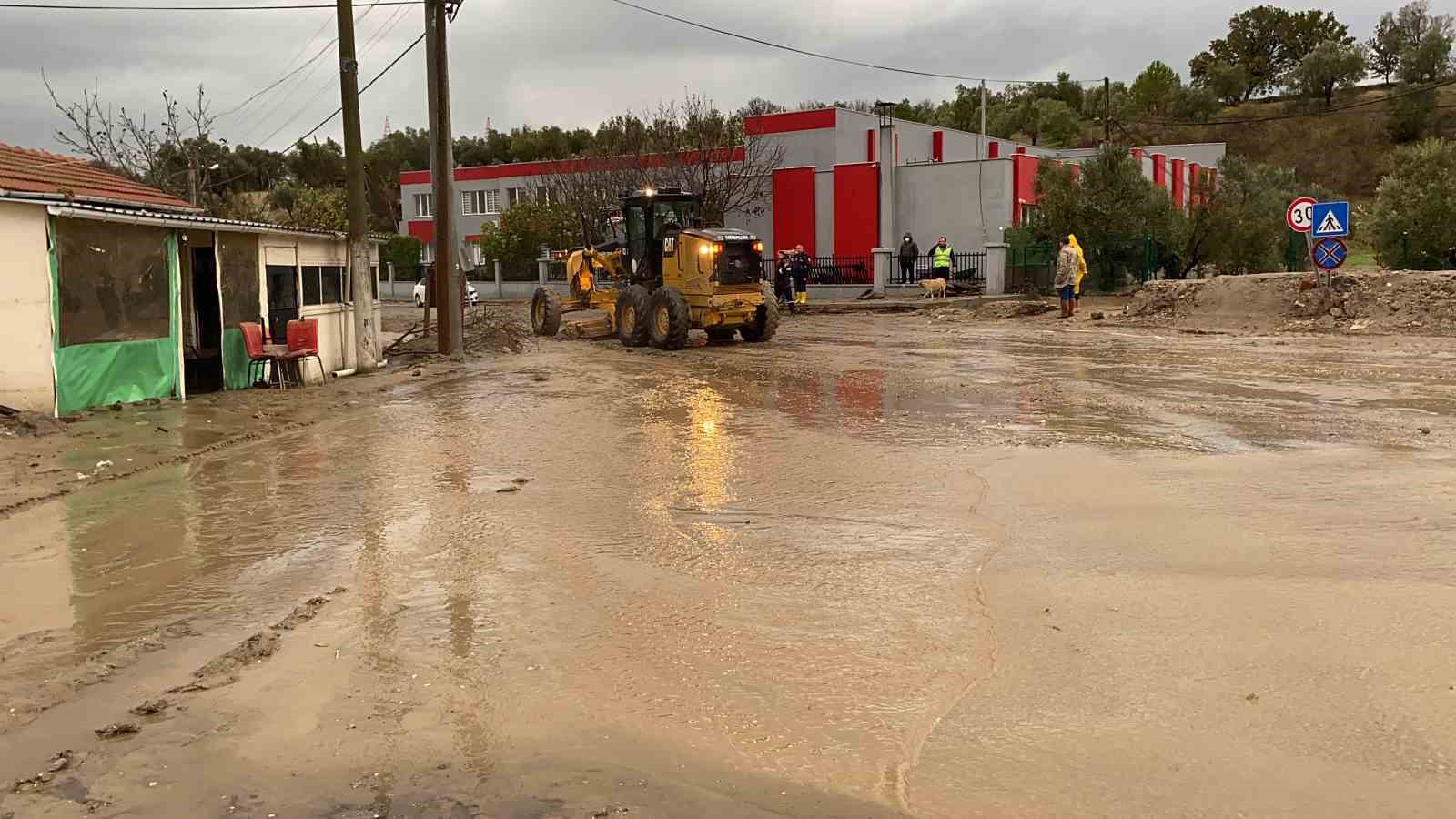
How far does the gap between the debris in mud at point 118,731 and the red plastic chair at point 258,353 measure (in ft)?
38.1

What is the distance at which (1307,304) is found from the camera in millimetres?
22203

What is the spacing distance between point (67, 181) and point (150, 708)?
562 inches

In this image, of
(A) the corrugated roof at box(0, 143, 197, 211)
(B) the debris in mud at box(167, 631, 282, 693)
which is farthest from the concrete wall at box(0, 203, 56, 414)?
(B) the debris in mud at box(167, 631, 282, 693)

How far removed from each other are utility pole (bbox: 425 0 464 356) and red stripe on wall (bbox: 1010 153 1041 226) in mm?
23665

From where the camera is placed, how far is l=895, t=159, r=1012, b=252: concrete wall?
3856 centimetres

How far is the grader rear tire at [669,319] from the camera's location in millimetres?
20766

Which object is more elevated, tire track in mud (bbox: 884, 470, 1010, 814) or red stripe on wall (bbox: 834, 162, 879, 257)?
red stripe on wall (bbox: 834, 162, 879, 257)

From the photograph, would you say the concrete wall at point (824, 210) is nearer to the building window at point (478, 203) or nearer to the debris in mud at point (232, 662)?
the building window at point (478, 203)

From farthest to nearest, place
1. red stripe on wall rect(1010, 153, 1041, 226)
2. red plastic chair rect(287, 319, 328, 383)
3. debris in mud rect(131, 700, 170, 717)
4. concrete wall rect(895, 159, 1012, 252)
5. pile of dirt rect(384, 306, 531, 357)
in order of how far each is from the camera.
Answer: concrete wall rect(895, 159, 1012, 252), red stripe on wall rect(1010, 153, 1041, 226), pile of dirt rect(384, 306, 531, 357), red plastic chair rect(287, 319, 328, 383), debris in mud rect(131, 700, 170, 717)

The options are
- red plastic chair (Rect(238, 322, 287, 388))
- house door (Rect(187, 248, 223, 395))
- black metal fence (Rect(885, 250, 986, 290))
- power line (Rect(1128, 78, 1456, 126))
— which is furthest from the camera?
power line (Rect(1128, 78, 1456, 126))

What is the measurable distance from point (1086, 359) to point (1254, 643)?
13.3 meters

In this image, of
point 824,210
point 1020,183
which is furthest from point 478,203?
point 1020,183

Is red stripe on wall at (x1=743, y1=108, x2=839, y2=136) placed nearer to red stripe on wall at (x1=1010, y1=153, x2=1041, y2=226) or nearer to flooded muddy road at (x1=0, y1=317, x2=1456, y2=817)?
red stripe on wall at (x1=1010, y1=153, x2=1041, y2=226)

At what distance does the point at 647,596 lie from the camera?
20.0 feet
